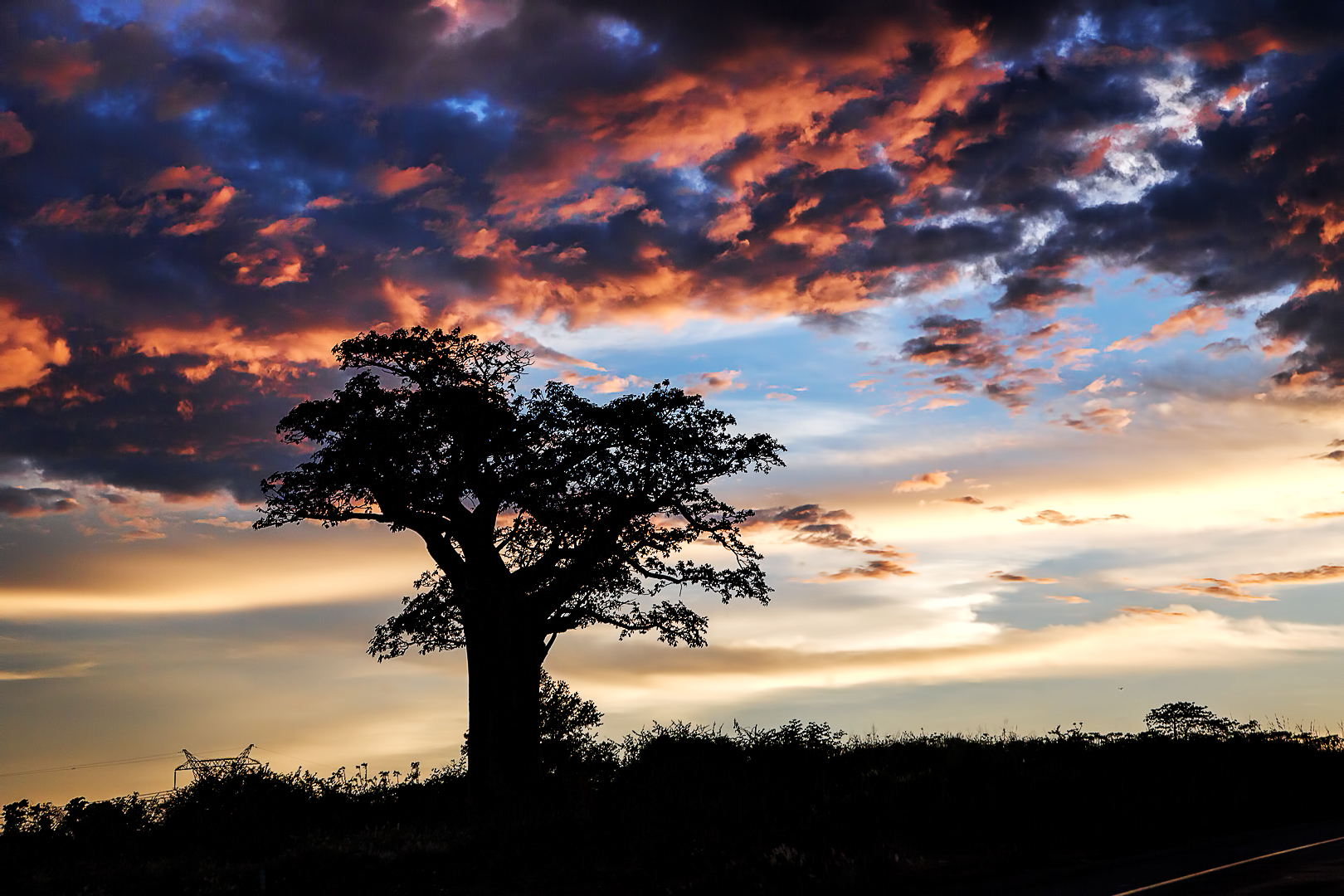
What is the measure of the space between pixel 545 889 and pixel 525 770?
901 cm

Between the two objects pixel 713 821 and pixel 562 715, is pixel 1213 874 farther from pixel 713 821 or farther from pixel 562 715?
pixel 562 715

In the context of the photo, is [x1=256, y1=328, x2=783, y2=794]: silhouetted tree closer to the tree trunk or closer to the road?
the tree trunk

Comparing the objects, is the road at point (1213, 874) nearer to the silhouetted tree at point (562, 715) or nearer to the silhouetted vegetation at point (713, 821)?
the silhouetted vegetation at point (713, 821)

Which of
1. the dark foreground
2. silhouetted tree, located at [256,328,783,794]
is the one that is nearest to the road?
the dark foreground

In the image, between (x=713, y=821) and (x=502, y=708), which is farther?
(x=502, y=708)

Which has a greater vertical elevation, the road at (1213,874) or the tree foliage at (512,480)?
the tree foliage at (512,480)

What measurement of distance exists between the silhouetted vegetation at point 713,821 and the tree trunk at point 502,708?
3.19 ft

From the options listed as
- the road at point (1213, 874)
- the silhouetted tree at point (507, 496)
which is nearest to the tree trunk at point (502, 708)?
the silhouetted tree at point (507, 496)

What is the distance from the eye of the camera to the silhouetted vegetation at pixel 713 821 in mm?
18297

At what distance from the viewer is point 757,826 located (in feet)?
69.5

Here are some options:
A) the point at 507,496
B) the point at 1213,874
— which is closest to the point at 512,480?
the point at 507,496

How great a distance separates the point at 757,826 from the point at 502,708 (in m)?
8.67

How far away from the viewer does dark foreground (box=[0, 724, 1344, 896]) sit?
17.8 metres

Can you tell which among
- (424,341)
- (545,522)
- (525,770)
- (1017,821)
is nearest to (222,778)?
(525,770)
